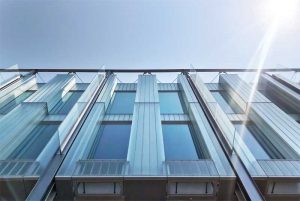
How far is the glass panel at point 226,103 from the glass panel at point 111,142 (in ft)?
19.7

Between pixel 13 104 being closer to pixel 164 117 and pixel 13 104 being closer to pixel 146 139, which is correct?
pixel 164 117

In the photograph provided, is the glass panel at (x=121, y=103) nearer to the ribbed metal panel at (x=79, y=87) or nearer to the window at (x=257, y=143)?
the ribbed metal panel at (x=79, y=87)

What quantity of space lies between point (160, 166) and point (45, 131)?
6514 mm

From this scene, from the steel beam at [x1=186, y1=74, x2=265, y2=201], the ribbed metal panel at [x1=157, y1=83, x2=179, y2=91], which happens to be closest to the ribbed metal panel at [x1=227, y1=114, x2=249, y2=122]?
the steel beam at [x1=186, y1=74, x2=265, y2=201]

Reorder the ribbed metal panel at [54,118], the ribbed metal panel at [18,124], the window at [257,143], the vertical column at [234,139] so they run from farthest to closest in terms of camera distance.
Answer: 1. the ribbed metal panel at [54,118]
2. the window at [257,143]
3. the ribbed metal panel at [18,124]
4. the vertical column at [234,139]

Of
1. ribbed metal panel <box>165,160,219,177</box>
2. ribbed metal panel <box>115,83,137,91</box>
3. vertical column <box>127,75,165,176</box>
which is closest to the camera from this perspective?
ribbed metal panel <box>165,160,219,177</box>

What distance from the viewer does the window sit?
1202cm

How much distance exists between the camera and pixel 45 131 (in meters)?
13.6

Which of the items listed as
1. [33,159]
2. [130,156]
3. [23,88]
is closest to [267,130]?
[130,156]

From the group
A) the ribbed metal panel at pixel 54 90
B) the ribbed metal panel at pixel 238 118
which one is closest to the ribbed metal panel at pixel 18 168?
the ribbed metal panel at pixel 54 90

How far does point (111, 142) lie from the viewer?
13.1 metres

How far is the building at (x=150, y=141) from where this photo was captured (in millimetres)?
9281

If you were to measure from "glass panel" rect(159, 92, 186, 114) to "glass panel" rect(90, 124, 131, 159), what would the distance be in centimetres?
287

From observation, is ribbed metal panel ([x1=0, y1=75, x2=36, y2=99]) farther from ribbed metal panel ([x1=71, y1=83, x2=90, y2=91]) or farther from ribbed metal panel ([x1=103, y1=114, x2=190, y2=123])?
ribbed metal panel ([x1=103, y1=114, x2=190, y2=123])
